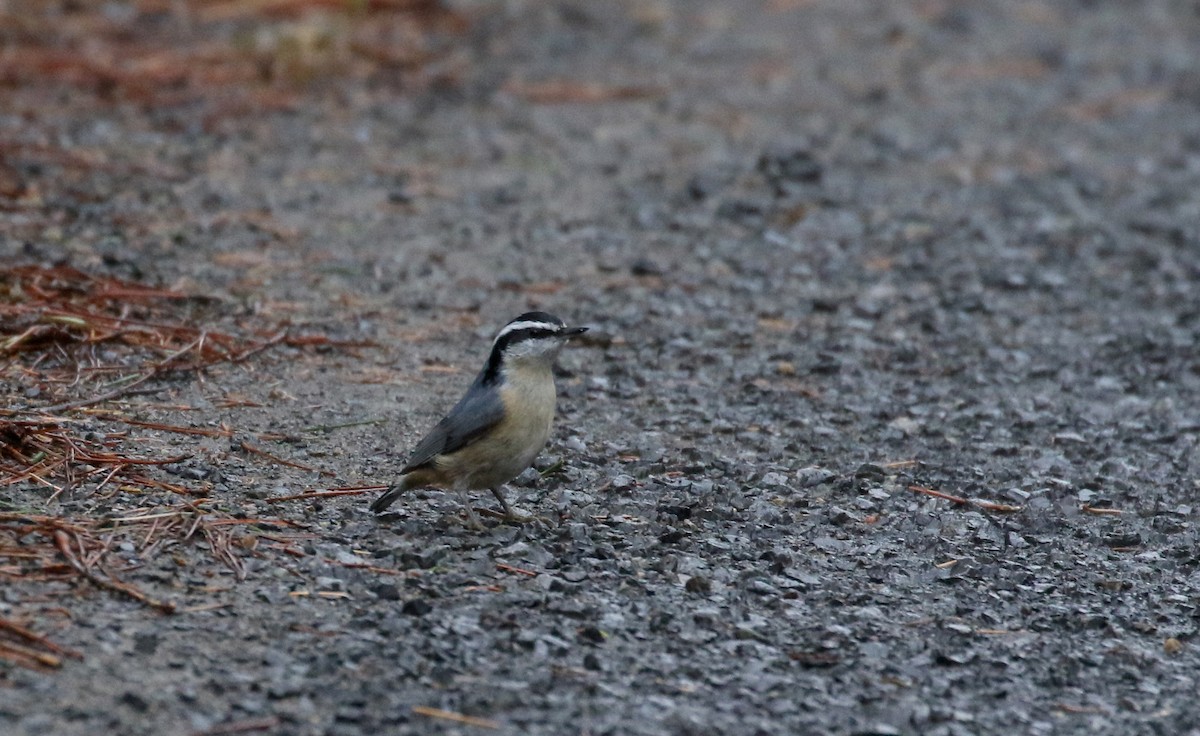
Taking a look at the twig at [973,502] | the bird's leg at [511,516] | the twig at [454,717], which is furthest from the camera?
the twig at [973,502]

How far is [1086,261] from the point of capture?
9.56 metres

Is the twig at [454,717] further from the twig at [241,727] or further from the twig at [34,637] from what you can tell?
the twig at [34,637]

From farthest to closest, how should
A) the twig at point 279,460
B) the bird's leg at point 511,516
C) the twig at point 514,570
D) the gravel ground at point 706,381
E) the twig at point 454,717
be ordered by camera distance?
the twig at point 279,460 < the bird's leg at point 511,516 < the twig at point 514,570 < the gravel ground at point 706,381 < the twig at point 454,717

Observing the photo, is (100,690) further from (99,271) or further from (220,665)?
(99,271)

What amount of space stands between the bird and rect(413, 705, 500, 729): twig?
131 cm

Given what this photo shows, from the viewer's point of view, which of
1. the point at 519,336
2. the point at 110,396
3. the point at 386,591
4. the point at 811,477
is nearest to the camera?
the point at 386,591

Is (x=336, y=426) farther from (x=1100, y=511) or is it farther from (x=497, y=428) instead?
(x=1100, y=511)

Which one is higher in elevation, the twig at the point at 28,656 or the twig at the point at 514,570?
the twig at the point at 28,656

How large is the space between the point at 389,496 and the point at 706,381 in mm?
2401

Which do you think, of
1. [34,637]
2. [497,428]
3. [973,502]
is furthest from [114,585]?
[973,502]

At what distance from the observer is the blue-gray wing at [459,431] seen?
5.52 metres

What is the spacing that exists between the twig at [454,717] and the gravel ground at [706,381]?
20mm

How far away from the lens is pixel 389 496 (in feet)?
18.1

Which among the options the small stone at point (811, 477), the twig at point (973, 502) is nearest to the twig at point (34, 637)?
the small stone at point (811, 477)
